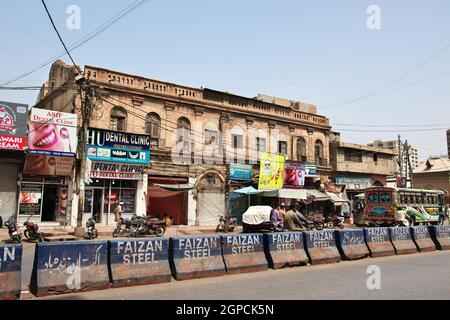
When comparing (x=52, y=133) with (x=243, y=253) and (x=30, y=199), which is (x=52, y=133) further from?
(x=243, y=253)

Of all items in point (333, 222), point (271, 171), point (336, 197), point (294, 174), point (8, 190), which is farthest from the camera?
point (336, 197)

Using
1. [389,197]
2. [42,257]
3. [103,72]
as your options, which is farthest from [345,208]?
[42,257]

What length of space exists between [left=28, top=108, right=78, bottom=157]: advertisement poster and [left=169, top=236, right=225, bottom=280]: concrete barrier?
15.1 meters

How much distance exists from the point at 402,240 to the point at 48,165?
1773 cm

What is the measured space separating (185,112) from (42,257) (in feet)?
67.2

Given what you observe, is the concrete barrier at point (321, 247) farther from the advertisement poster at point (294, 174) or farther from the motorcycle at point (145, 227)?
the advertisement poster at point (294, 174)

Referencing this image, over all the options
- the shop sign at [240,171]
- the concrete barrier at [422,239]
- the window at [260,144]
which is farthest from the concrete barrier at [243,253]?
the window at [260,144]

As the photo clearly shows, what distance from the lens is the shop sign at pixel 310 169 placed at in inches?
1293

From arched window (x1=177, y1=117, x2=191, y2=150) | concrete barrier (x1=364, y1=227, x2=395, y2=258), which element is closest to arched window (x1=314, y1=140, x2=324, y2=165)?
arched window (x1=177, y1=117, x2=191, y2=150)

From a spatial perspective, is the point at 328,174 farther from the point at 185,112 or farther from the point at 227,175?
the point at 185,112

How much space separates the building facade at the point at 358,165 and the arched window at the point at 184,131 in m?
15.4

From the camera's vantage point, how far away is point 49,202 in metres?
22.2

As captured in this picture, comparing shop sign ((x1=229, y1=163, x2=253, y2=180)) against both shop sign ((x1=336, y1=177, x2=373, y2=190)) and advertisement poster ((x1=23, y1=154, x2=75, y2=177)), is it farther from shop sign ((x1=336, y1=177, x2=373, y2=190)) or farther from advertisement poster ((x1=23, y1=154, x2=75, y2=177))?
advertisement poster ((x1=23, y1=154, x2=75, y2=177))

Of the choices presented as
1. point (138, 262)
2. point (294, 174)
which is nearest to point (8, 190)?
point (138, 262)
